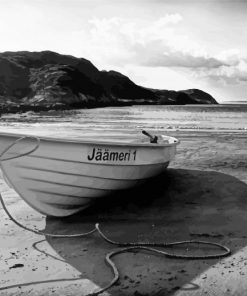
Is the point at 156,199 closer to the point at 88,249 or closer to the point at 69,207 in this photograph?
the point at 69,207

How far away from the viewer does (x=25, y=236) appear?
695 centimetres

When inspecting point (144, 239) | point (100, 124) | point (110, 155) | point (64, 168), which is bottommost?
point (144, 239)

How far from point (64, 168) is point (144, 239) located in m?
1.88

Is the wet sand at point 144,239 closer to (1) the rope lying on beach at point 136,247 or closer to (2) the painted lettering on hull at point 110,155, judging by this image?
(1) the rope lying on beach at point 136,247

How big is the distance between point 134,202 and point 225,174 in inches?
124

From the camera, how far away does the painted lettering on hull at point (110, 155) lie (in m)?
7.58

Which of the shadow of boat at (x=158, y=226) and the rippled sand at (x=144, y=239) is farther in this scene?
the shadow of boat at (x=158, y=226)

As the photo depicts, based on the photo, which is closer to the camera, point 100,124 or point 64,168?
point 64,168

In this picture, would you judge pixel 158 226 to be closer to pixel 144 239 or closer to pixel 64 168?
pixel 144 239

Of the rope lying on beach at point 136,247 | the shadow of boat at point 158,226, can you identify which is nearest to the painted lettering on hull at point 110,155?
the shadow of boat at point 158,226

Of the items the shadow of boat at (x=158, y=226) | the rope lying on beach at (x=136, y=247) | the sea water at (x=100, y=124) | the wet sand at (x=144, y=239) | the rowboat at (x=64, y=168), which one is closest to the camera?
the wet sand at (x=144, y=239)

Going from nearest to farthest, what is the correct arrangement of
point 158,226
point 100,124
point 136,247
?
point 136,247 < point 158,226 < point 100,124

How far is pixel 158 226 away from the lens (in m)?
7.34

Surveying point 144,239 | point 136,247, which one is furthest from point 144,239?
point 136,247
